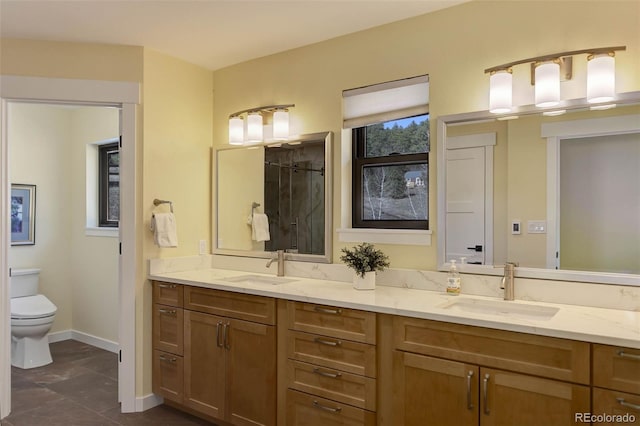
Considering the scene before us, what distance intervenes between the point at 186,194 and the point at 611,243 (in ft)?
8.65

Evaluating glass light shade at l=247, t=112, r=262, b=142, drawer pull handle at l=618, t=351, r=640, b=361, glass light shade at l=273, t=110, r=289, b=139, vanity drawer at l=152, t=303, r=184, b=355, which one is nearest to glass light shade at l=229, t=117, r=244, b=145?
glass light shade at l=247, t=112, r=262, b=142

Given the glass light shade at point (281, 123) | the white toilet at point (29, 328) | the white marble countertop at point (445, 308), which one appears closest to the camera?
the white marble countertop at point (445, 308)

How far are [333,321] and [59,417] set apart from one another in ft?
6.55

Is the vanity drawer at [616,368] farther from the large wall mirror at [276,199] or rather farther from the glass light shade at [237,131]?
the glass light shade at [237,131]

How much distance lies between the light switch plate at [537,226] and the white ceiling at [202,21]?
1226 mm

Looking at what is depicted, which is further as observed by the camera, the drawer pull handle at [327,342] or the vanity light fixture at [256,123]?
the vanity light fixture at [256,123]

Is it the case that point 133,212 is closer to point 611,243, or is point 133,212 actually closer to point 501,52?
point 501,52

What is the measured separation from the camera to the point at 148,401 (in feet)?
9.88

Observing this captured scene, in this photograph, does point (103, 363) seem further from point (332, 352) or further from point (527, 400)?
point (527, 400)

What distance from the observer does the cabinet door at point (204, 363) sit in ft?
8.67

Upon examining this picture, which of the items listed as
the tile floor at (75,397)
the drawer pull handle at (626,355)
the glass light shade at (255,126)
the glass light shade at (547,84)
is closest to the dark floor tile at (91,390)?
the tile floor at (75,397)

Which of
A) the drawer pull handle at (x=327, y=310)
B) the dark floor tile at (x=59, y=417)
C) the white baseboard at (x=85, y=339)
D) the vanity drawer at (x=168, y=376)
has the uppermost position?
the drawer pull handle at (x=327, y=310)

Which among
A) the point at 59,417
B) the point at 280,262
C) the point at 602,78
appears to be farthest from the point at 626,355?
the point at 59,417

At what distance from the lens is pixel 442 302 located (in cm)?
213
